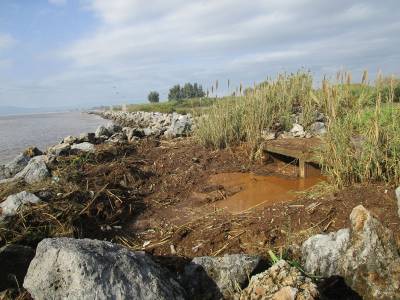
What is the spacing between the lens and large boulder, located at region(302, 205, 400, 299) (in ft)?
8.49

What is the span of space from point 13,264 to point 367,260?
8.85 ft

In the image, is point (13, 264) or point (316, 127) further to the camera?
point (316, 127)

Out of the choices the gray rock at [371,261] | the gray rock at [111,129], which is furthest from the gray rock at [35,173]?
the gray rock at [111,129]

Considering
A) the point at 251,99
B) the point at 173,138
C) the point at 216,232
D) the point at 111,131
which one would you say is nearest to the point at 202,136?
the point at 251,99

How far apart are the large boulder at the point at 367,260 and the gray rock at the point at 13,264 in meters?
2.22

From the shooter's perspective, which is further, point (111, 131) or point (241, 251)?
point (111, 131)

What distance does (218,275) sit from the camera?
9.26 ft

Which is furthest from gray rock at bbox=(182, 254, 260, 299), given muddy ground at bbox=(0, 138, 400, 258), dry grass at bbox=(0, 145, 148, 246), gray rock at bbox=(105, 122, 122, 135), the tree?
the tree

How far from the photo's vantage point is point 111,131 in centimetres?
1144

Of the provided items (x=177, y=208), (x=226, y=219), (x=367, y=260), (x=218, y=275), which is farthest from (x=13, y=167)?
(x=367, y=260)

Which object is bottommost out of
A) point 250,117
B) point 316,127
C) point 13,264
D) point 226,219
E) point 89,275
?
point 226,219

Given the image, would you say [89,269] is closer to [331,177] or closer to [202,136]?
[331,177]

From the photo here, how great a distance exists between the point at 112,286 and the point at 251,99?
571 cm

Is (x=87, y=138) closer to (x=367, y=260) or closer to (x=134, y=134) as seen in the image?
(x=134, y=134)
